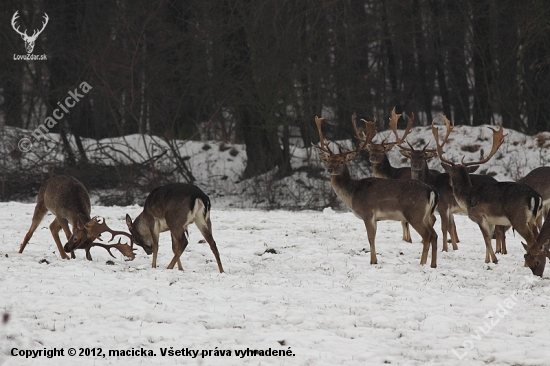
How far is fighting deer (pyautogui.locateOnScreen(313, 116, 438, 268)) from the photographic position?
1055 centimetres

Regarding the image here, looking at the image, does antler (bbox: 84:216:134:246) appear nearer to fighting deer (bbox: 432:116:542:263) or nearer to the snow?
the snow

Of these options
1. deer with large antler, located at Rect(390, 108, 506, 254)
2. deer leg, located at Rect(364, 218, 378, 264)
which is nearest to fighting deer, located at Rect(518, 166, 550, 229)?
deer with large antler, located at Rect(390, 108, 506, 254)

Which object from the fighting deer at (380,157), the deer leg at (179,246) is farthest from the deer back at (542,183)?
the deer leg at (179,246)

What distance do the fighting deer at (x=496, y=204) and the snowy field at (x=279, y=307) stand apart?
52cm

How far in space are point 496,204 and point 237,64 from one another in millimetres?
12059

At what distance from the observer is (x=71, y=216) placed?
10430 mm

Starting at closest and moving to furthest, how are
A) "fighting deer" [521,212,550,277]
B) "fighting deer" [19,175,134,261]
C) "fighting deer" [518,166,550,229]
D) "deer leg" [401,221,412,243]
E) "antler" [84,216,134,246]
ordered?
"fighting deer" [521,212,550,277], "antler" [84,216,134,246], "fighting deer" [19,175,134,261], "fighting deer" [518,166,550,229], "deer leg" [401,221,412,243]

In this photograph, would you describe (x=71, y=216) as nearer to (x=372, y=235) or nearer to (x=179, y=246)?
(x=179, y=246)

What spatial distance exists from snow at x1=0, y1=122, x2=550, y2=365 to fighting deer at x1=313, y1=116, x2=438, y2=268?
45 cm

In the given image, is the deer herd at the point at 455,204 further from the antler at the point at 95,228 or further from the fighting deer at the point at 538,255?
the antler at the point at 95,228

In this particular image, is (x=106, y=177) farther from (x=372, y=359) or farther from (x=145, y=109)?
(x=372, y=359)

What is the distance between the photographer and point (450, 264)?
1070cm

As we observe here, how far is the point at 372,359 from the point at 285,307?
1688mm

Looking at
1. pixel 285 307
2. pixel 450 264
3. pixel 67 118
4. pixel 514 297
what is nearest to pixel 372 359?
pixel 285 307
